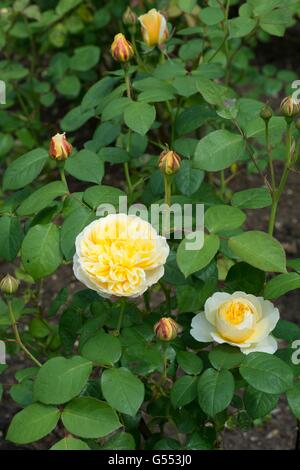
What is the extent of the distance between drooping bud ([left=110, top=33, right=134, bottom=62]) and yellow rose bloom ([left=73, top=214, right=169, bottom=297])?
372mm

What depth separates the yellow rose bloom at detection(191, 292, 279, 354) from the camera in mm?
1255

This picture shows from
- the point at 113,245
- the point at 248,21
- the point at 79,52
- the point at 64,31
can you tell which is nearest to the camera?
the point at 113,245

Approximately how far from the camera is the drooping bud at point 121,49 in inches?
56.2

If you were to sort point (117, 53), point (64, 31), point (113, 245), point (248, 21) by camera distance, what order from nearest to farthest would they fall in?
point (113, 245) → point (117, 53) → point (248, 21) → point (64, 31)

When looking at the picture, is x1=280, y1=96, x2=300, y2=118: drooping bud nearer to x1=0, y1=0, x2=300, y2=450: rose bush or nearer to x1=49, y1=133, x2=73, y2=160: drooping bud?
x1=0, y1=0, x2=300, y2=450: rose bush

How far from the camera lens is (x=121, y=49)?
143 cm

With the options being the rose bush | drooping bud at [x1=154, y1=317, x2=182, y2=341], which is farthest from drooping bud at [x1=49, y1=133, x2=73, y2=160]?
drooping bud at [x1=154, y1=317, x2=182, y2=341]

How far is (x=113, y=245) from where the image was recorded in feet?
3.88

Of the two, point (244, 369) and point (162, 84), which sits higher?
point (162, 84)

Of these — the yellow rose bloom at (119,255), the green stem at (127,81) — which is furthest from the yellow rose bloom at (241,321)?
the green stem at (127,81)
